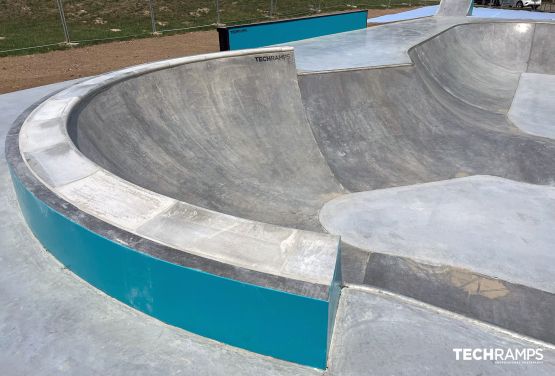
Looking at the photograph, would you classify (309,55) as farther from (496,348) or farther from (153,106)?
(496,348)

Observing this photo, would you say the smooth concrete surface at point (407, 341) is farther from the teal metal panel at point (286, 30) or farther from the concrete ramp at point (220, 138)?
the teal metal panel at point (286, 30)

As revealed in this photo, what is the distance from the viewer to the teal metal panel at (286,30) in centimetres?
1502

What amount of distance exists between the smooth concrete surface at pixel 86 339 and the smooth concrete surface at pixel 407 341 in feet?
1.55

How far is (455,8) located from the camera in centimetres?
2764

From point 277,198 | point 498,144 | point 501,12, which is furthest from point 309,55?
point 501,12

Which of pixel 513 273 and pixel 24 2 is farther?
pixel 24 2

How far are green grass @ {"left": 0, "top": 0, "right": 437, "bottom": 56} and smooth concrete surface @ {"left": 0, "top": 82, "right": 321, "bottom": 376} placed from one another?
60.1 ft

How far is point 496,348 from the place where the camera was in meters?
3.68

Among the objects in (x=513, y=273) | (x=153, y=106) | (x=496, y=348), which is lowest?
(x=513, y=273)

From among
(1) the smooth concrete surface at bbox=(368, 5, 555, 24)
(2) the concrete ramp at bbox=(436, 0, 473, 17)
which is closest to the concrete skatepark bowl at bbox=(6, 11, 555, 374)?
(2) the concrete ramp at bbox=(436, 0, 473, 17)

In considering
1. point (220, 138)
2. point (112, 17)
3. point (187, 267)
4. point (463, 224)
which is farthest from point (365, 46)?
point (112, 17)

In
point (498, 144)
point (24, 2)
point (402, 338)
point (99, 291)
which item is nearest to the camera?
point (402, 338)

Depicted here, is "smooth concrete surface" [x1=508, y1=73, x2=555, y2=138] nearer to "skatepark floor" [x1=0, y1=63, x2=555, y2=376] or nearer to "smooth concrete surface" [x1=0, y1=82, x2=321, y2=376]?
"skatepark floor" [x1=0, y1=63, x2=555, y2=376]

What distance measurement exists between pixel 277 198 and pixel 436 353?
5742mm
